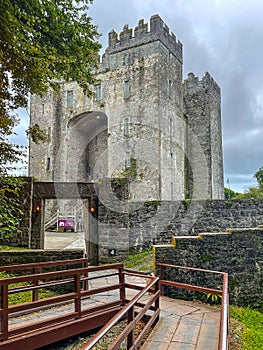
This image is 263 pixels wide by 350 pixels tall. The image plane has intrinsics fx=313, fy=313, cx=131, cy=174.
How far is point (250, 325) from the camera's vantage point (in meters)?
6.21

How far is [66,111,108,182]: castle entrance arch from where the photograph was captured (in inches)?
932

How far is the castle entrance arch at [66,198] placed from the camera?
9531mm

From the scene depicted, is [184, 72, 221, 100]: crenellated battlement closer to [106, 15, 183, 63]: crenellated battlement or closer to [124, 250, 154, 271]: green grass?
[106, 15, 183, 63]: crenellated battlement

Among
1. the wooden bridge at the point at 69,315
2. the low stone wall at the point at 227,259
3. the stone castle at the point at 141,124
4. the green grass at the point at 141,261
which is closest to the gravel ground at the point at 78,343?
the wooden bridge at the point at 69,315

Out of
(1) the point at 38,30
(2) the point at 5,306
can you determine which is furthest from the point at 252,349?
(1) the point at 38,30

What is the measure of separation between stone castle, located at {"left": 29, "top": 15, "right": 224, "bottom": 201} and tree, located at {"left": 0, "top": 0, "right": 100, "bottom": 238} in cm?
→ 1064

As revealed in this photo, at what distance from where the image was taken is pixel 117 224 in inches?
408

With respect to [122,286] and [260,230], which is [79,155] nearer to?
[260,230]

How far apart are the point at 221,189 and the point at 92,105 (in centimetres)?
1225

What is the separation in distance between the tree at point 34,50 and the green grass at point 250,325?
5.17 meters

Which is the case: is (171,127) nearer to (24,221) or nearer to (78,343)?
(24,221)

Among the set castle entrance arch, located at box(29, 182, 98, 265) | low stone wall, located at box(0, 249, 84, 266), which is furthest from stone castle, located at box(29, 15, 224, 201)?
low stone wall, located at box(0, 249, 84, 266)

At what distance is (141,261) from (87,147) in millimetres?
17171

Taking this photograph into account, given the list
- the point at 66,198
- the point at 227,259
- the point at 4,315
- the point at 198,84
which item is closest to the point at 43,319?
the point at 4,315
